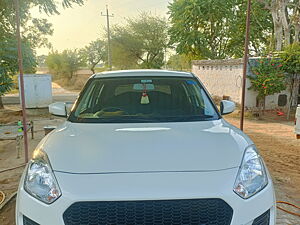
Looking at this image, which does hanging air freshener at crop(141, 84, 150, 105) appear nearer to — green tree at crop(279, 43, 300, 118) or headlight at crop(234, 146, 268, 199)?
headlight at crop(234, 146, 268, 199)

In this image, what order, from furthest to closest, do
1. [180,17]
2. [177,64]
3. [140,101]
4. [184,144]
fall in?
[177,64], [180,17], [140,101], [184,144]

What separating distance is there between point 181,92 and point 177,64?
3385 cm

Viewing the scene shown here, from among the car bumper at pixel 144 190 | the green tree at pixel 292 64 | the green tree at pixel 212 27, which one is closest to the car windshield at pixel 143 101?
the car bumper at pixel 144 190

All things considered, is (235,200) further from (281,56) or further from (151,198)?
(281,56)

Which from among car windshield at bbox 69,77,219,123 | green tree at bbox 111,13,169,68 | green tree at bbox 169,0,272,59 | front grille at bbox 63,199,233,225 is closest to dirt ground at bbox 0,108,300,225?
car windshield at bbox 69,77,219,123

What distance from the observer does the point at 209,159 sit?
1.76m

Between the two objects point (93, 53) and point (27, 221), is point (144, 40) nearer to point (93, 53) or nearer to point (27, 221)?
point (93, 53)

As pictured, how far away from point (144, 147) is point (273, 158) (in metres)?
4.37

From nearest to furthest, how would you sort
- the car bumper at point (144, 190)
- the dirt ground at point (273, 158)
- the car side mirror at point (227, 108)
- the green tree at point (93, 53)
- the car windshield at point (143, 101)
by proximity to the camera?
the car bumper at point (144, 190)
the car windshield at point (143, 101)
the car side mirror at point (227, 108)
the dirt ground at point (273, 158)
the green tree at point (93, 53)

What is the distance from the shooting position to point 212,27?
2058cm

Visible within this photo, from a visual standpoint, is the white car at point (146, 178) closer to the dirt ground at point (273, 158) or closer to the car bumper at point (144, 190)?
the car bumper at point (144, 190)

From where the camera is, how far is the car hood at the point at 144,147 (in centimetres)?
170

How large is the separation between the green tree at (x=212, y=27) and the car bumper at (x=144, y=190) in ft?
61.0

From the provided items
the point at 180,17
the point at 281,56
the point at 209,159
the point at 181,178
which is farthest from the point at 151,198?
the point at 180,17
